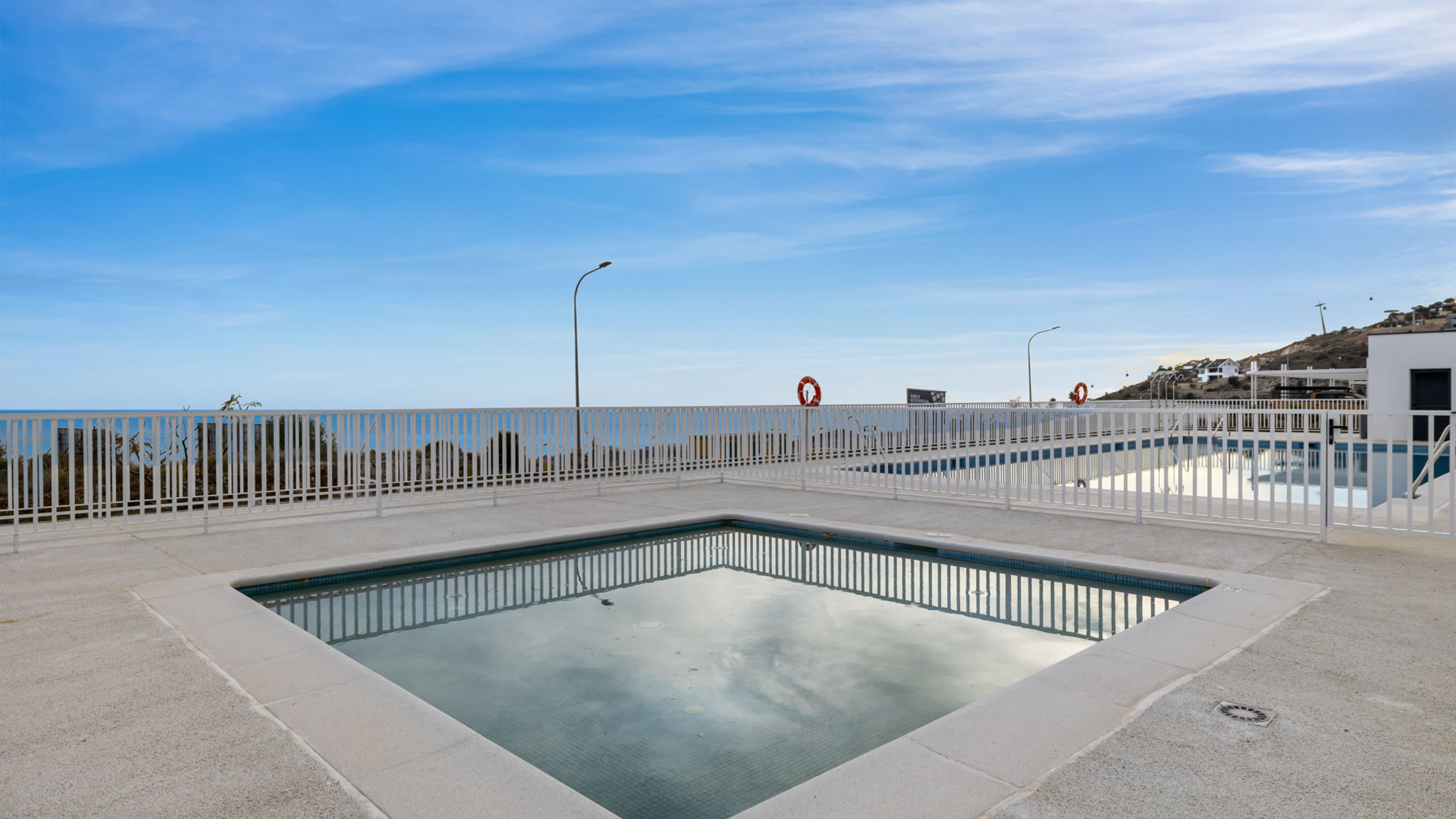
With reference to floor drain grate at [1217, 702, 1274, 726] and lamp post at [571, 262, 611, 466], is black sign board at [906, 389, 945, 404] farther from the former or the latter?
floor drain grate at [1217, 702, 1274, 726]

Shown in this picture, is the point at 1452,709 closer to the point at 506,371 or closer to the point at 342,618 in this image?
the point at 342,618

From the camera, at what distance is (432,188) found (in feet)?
58.9

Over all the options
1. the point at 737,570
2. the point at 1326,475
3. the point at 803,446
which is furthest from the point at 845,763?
the point at 803,446

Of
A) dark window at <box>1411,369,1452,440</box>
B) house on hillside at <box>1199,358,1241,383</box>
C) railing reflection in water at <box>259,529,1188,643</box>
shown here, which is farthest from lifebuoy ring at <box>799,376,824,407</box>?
house on hillside at <box>1199,358,1241,383</box>

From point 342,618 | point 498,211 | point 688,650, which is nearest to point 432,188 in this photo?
point 498,211

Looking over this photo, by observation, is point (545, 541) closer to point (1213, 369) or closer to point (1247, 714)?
point (1247, 714)

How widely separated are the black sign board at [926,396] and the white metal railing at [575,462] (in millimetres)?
11154

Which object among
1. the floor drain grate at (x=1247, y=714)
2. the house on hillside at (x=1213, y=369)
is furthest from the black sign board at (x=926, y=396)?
the house on hillside at (x=1213, y=369)

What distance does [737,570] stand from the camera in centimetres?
618

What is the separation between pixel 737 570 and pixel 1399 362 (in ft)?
93.2

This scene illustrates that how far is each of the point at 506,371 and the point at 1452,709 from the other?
1963cm

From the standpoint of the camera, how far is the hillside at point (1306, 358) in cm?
5734

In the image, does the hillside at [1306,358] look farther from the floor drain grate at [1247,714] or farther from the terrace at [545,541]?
the floor drain grate at [1247,714]

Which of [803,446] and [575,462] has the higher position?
[803,446]
